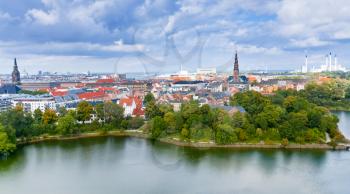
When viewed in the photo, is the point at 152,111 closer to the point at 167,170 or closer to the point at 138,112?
the point at 138,112

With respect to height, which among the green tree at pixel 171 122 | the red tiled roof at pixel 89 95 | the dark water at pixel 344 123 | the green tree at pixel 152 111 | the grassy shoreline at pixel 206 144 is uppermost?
the red tiled roof at pixel 89 95

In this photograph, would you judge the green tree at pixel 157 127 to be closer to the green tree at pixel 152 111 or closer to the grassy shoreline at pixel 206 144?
the grassy shoreline at pixel 206 144

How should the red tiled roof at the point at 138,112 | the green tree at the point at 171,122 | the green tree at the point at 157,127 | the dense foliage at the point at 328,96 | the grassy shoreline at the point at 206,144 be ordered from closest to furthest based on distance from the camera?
the grassy shoreline at the point at 206,144, the green tree at the point at 157,127, the green tree at the point at 171,122, the red tiled roof at the point at 138,112, the dense foliage at the point at 328,96

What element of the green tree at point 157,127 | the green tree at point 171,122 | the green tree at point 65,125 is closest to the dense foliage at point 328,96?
the green tree at point 171,122

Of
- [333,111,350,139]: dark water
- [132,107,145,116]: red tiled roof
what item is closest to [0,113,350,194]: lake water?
[333,111,350,139]: dark water

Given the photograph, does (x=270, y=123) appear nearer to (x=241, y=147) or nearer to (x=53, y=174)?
(x=241, y=147)

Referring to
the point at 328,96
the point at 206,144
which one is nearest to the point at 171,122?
the point at 206,144

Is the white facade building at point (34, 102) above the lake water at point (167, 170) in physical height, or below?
above

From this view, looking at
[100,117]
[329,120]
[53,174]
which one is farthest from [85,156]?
[329,120]

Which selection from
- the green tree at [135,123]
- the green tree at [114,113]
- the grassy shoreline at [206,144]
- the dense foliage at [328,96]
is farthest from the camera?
the dense foliage at [328,96]
